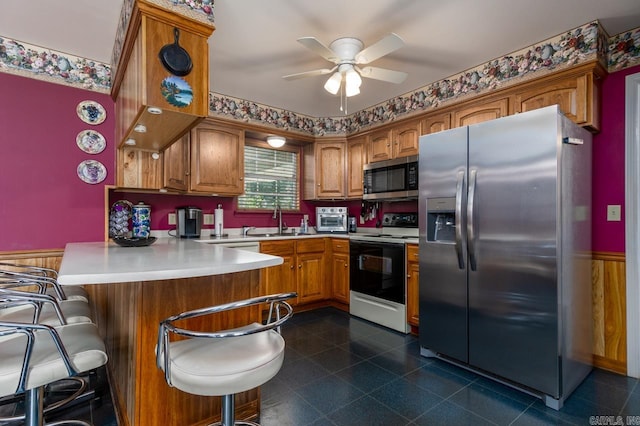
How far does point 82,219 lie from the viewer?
2.89 metres

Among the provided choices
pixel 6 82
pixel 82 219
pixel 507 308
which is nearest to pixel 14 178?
pixel 82 219

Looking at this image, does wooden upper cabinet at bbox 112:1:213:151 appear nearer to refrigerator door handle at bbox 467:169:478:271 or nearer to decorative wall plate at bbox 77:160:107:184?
decorative wall plate at bbox 77:160:107:184

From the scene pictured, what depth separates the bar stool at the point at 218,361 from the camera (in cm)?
105

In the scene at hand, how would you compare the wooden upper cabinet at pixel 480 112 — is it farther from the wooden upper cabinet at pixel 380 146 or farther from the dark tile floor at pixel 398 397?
the dark tile floor at pixel 398 397

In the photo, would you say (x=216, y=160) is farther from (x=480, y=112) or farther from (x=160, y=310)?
(x=480, y=112)

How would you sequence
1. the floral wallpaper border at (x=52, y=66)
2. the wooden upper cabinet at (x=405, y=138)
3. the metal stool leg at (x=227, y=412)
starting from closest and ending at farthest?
the metal stool leg at (x=227, y=412)
the floral wallpaper border at (x=52, y=66)
the wooden upper cabinet at (x=405, y=138)

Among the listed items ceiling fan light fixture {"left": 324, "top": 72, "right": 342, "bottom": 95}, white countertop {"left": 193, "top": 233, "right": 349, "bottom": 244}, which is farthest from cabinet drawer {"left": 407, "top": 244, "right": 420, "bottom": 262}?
ceiling fan light fixture {"left": 324, "top": 72, "right": 342, "bottom": 95}

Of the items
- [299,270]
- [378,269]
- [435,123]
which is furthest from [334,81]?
[299,270]

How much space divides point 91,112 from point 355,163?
2.82m

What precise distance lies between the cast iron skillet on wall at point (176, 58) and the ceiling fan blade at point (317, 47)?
685 mm

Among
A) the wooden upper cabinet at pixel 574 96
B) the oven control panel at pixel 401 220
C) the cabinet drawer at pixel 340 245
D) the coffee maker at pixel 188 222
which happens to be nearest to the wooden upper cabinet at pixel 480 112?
the wooden upper cabinet at pixel 574 96

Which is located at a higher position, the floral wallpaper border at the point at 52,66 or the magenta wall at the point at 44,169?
the floral wallpaper border at the point at 52,66

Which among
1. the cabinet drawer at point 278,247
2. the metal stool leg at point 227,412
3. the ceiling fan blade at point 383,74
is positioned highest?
the ceiling fan blade at point 383,74

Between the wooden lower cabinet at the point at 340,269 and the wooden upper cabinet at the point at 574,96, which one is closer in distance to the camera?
the wooden upper cabinet at the point at 574,96
